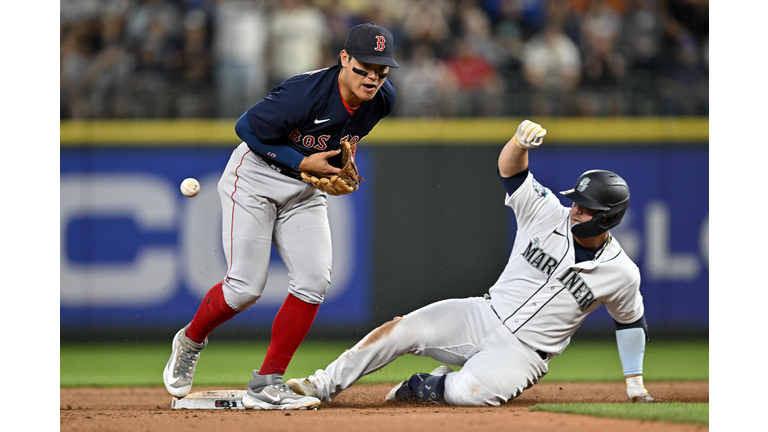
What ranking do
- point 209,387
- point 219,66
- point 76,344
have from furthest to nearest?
point 219,66, point 76,344, point 209,387

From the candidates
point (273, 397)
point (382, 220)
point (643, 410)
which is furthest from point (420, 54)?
point (643, 410)

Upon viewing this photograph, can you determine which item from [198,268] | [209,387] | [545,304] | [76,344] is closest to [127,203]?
[198,268]

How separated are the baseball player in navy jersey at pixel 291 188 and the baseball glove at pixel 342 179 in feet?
0.11

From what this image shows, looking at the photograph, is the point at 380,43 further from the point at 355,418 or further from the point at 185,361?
the point at 185,361

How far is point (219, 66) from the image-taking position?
763cm

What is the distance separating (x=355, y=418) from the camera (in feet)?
11.5

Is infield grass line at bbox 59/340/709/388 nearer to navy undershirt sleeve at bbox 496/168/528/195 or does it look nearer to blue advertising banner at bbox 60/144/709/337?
blue advertising banner at bbox 60/144/709/337

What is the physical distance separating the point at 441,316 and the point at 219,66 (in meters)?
4.47

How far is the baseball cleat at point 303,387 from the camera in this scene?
3.91m

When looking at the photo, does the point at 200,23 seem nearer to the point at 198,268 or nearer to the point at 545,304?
the point at 198,268

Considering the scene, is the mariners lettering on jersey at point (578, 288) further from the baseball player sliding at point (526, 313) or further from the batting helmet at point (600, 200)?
the batting helmet at point (600, 200)

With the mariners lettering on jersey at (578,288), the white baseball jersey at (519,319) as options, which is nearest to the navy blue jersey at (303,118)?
the white baseball jersey at (519,319)

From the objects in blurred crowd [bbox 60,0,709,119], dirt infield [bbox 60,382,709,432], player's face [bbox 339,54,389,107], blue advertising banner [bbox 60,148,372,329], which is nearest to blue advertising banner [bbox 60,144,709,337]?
blue advertising banner [bbox 60,148,372,329]

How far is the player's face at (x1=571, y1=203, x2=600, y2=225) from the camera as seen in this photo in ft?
12.7
